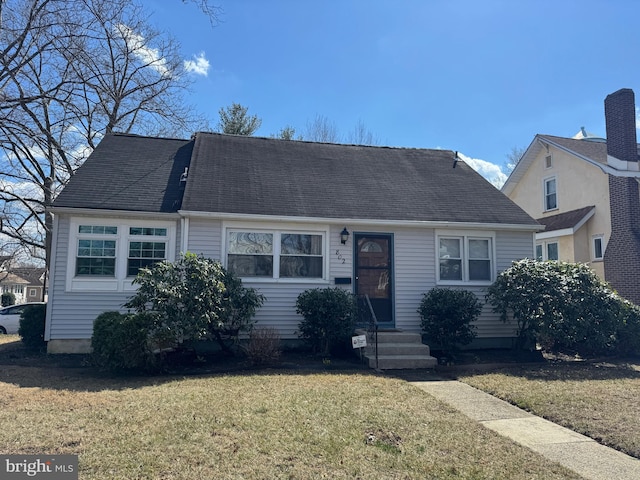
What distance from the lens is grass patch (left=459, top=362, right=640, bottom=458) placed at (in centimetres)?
517

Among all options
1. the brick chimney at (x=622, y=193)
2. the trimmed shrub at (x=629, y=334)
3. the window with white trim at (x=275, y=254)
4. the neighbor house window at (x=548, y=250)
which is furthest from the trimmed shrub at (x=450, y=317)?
the neighbor house window at (x=548, y=250)

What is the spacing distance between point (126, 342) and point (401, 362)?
5.00m

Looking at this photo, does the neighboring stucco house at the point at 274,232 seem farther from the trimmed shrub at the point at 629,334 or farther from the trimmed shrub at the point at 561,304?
the trimmed shrub at the point at 629,334

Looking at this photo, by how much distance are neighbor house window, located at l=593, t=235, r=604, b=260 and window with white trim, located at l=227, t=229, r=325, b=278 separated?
39.4 feet

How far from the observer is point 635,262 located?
48.4 ft

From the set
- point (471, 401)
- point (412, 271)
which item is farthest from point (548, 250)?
point (471, 401)

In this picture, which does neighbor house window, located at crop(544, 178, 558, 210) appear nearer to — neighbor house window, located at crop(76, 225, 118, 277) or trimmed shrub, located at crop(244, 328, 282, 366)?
trimmed shrub, located at crop(244, 328, 282, 366)

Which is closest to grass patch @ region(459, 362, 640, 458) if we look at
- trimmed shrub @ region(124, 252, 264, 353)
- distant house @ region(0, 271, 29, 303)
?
trimmed shrub @ region(124, 252, 264, 353)

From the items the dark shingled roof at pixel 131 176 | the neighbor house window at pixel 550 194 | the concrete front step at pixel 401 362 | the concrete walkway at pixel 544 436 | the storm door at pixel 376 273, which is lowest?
the concrete walkway at pixel 544 436

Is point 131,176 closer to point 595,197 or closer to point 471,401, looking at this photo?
point 471,401

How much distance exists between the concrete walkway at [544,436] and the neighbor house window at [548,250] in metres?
13.6

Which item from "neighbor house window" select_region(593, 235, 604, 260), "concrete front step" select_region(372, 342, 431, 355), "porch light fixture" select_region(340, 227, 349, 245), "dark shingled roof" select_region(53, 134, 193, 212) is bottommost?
"concrete front step" select_region(372, 342, 431, 355)

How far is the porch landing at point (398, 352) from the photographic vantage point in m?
8.72

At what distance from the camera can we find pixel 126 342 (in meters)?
7.46
